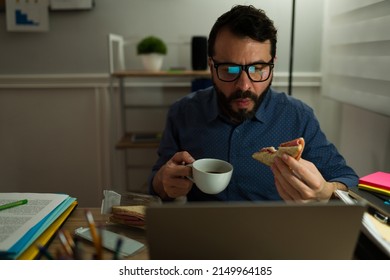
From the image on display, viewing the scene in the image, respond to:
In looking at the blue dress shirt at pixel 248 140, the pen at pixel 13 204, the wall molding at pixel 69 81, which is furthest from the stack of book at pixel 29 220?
the wall molding at pixel 69 81

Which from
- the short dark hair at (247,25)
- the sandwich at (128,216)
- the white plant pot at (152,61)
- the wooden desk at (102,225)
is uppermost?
the short dark hair at (247,25)

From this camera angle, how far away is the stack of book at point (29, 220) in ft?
1.94

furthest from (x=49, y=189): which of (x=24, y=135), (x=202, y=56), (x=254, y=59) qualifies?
(x=254, y=59)

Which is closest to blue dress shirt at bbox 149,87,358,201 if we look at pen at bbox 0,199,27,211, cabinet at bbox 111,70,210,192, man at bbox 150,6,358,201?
man at bbox 150,6,358,201

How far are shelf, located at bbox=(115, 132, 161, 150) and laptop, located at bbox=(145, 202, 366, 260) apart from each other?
140cm

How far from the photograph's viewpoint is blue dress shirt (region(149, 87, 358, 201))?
1.13 metres

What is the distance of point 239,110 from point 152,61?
2.95ft

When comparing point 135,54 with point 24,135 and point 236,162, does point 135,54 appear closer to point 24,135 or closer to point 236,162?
point 24,135

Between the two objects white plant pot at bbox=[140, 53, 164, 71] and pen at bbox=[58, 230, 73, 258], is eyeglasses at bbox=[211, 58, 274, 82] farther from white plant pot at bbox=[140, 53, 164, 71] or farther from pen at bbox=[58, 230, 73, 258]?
white plant pot at bbox=[140, 53, 164, 71]

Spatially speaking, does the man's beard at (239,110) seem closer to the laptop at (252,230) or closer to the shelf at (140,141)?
the laptop at (252,230)

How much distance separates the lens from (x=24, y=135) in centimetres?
220

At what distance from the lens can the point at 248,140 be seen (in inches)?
45.9

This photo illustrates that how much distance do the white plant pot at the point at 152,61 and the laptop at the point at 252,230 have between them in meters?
1.51

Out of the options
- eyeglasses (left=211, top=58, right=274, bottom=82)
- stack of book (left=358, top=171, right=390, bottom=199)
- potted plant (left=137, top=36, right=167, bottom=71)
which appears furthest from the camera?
potted plant (left=137, top=36, right=167, bottom=71)
